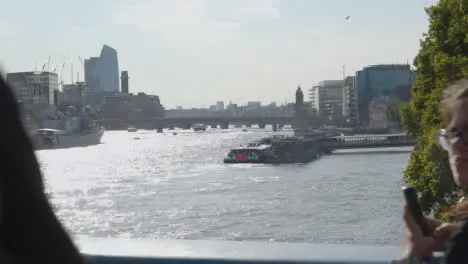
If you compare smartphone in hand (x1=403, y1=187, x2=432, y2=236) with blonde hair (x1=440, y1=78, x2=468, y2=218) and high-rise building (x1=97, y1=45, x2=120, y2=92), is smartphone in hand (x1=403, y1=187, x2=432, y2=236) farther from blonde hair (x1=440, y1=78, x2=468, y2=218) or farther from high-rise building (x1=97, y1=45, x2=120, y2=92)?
high-rise building (x1=97, y1=45, x2=120, y2=92)

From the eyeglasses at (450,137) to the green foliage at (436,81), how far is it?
950cm

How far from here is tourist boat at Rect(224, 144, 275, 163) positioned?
49.0m

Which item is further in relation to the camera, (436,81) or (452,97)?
(436,81)

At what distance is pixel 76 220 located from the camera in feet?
71.1

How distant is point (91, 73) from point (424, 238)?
141593 mm

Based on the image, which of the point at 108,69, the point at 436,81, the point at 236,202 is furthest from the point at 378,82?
the point at 436,81

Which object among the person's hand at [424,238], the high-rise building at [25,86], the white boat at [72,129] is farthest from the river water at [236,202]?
the white boat at [72,129]

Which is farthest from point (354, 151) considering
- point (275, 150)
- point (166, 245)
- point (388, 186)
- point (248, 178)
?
point (166, 245)

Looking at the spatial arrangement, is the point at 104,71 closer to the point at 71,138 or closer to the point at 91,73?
the point at 91,73

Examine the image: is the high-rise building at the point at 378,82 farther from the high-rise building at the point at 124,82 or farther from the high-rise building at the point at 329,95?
the high-rise building at the point at 124,82

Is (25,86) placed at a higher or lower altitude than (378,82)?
lower

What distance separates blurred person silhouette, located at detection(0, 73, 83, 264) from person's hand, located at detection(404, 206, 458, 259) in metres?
0.83

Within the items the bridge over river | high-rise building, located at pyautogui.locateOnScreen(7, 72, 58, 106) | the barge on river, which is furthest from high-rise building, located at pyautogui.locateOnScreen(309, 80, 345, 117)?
high-rise building, located at pyautogui.locateOnScreen(7, 72, 58, 106)

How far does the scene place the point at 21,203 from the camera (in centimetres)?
80
